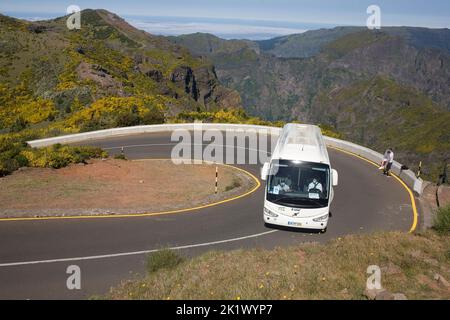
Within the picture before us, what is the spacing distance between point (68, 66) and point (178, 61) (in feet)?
246

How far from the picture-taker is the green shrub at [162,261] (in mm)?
11226

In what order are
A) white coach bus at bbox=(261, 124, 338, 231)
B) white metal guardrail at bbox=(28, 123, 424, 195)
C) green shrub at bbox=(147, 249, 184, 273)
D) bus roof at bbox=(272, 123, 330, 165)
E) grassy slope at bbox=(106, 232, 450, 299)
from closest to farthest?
grassy slope at bbox=(106, 232, 450, 299) < green shrub at bbox=(147, 249, 184, 273) < white coach bus at bbox=(261, 124, 338, 231) < bus roof at bbox=(272, 123, 330, 165) < white metal guardrail at bbox=(28, 123, 424, 195)

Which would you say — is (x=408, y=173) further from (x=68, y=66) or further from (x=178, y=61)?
(x=178, y=61)

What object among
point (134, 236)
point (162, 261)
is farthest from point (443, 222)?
point (134, 236)

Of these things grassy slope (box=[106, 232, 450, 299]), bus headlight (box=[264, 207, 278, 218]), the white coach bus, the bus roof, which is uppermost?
the bus roof

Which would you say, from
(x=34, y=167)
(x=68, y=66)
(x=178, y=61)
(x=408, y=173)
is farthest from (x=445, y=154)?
(x=34, y=167)

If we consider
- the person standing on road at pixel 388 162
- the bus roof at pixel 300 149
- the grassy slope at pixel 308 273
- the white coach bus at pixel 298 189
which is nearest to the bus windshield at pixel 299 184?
the white coach bus at pixel 298 189

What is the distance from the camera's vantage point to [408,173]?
22031 millimetres

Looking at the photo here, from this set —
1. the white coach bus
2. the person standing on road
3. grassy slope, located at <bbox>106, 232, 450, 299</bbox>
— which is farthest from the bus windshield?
the person standing on road

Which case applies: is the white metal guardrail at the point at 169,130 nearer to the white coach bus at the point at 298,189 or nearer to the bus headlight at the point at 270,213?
the white coach bus at the point at 298,189

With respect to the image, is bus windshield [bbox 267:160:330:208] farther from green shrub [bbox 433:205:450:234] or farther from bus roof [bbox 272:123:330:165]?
green shrub [bbox 433:205:450:234]

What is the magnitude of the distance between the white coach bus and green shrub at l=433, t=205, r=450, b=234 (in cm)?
375

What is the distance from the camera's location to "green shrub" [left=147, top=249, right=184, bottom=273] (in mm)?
11226

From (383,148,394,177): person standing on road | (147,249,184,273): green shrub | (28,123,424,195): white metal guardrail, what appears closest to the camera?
(147,249,184,273): green shrub
